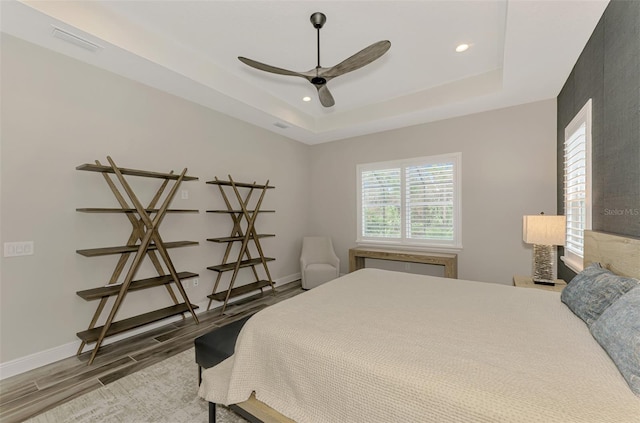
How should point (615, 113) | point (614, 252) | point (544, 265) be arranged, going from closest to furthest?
point (614, 252)
point (615, 113)
point (544, 265)

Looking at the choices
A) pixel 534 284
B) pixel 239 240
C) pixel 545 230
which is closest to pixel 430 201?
pixel 545 230

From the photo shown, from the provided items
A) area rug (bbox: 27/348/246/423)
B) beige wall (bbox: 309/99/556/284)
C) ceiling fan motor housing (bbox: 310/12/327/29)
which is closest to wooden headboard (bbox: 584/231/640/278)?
beige wall (bbox: 309/99/556/284)

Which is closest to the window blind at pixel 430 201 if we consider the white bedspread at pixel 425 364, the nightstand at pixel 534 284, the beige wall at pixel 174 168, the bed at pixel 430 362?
the beige wall at pixel 174 168

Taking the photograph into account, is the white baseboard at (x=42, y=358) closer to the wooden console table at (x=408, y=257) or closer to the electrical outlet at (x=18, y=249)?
the electrical outlet at (x=18, y=249)

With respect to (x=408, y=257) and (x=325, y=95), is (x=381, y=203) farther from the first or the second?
(x=325, y=95)

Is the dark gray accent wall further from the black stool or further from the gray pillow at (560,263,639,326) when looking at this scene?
the black stool

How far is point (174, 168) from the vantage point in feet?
11.0

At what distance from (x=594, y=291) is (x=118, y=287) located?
3.66 m

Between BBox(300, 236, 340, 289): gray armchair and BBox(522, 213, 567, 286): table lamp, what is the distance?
2659 millimetres

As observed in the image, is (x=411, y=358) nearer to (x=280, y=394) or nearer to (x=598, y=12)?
(x=280, y=394)

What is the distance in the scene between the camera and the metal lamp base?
276 centimetres

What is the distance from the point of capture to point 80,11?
2.17m

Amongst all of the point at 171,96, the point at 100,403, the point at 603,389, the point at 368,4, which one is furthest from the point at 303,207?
the point at 603,389

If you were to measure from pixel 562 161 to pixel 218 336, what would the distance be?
3958mm
